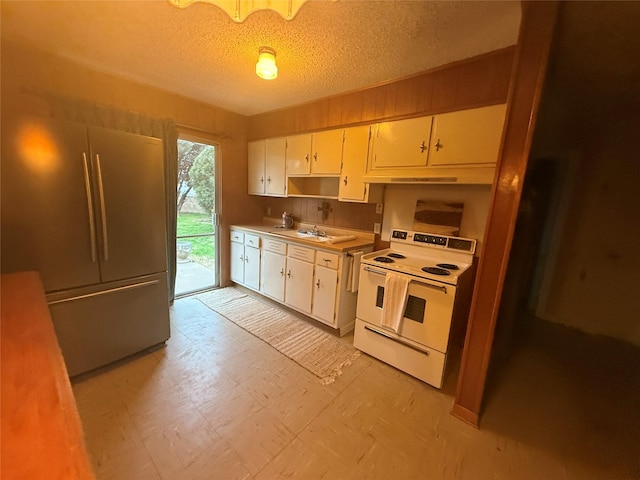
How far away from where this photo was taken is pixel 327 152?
2.85 metres

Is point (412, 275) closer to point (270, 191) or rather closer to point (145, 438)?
point (145, 438)

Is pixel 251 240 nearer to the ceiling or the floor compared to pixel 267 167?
nearer to the floor

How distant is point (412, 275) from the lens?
6.63 ft

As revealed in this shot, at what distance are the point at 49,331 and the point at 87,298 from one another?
3.56ft

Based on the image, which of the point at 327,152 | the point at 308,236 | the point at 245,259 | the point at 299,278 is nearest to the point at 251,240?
the point at 245,259

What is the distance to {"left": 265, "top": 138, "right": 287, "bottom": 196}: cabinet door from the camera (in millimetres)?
3318

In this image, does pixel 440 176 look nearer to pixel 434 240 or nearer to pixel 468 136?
pixel 468 136

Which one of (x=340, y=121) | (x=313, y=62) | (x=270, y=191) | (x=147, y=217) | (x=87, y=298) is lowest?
(x=87, y=298)

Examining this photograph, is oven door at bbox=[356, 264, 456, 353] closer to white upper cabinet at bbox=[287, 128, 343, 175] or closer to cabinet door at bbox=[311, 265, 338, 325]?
cabinet door at bbox=[311, 265, 338, 325]

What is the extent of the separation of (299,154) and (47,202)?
2225mm

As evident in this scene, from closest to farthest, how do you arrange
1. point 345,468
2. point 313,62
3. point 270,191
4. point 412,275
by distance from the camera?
1. point 345,468
2. point 412,275
3. point 313,62
4. point 270,191

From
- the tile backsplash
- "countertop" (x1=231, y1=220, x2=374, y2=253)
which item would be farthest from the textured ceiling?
"countertop" (x1=231, y1=220, x2=374, y2=253)

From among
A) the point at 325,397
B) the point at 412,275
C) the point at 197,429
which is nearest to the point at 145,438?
the point at 197,429

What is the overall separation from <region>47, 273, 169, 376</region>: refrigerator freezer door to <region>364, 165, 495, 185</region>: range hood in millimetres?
2163
